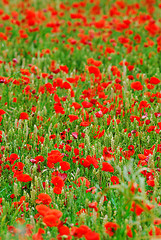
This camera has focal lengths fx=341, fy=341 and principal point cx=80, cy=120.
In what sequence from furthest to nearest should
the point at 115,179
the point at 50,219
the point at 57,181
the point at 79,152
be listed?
the point at 79,152
the point at 115,179
the point at 57,181
the point at 50,219

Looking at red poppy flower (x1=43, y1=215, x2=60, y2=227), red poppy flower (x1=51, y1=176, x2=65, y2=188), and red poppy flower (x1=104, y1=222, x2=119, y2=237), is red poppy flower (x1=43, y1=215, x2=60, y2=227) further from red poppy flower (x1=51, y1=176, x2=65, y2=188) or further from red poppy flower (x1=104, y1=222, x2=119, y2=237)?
red poppy flower (x1=51, y1=176, x2=65, y2=188)

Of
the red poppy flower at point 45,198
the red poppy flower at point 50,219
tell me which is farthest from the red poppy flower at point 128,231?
the red poppy flower at point 45,198

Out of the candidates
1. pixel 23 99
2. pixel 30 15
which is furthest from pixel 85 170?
pixel 30 15

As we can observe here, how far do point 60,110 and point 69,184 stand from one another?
2.37ft

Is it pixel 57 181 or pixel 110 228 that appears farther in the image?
pixel 57 181

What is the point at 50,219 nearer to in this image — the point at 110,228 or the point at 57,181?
the point at 110,228

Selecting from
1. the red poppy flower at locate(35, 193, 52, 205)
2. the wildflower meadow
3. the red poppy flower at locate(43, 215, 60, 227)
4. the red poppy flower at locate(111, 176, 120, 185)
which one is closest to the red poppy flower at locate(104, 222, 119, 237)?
the wildflower meadow

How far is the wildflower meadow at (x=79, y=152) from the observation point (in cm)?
178

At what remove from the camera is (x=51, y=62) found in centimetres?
453

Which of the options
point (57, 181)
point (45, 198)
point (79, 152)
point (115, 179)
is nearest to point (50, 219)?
point (45, 198)

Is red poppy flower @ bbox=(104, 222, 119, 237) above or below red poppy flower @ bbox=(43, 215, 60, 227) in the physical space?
below

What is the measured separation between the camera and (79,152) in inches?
102

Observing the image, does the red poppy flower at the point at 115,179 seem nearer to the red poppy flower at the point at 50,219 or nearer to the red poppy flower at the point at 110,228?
the red poppy flower at the point at 110,228

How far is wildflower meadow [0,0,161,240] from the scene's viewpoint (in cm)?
178
